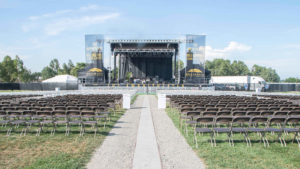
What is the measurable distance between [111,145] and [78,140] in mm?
1192

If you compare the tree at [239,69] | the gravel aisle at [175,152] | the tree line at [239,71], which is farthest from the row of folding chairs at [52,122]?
the tree at [239,69]

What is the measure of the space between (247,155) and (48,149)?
4.86m

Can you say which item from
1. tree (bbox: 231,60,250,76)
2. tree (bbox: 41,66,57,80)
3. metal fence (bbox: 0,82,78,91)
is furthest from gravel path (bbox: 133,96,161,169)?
tree (bbox: 231,60,250,76)

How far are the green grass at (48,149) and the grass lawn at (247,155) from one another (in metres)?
2.75

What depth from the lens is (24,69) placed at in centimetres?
5647

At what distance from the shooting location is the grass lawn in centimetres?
478

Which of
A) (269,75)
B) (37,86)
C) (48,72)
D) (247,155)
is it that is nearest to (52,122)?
(247,155)

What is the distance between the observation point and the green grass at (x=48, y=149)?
4.75m

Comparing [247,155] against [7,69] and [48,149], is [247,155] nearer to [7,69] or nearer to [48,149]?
[48,149]

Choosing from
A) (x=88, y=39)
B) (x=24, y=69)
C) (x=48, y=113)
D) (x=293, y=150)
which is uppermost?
(x=88, y=39)

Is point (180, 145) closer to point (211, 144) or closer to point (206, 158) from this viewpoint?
point (211, 144)

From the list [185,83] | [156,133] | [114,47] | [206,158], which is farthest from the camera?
[114,47]

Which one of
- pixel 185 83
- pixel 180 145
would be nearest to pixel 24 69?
pixel 185 83

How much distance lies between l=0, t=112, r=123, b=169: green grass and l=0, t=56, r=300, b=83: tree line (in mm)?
50202
